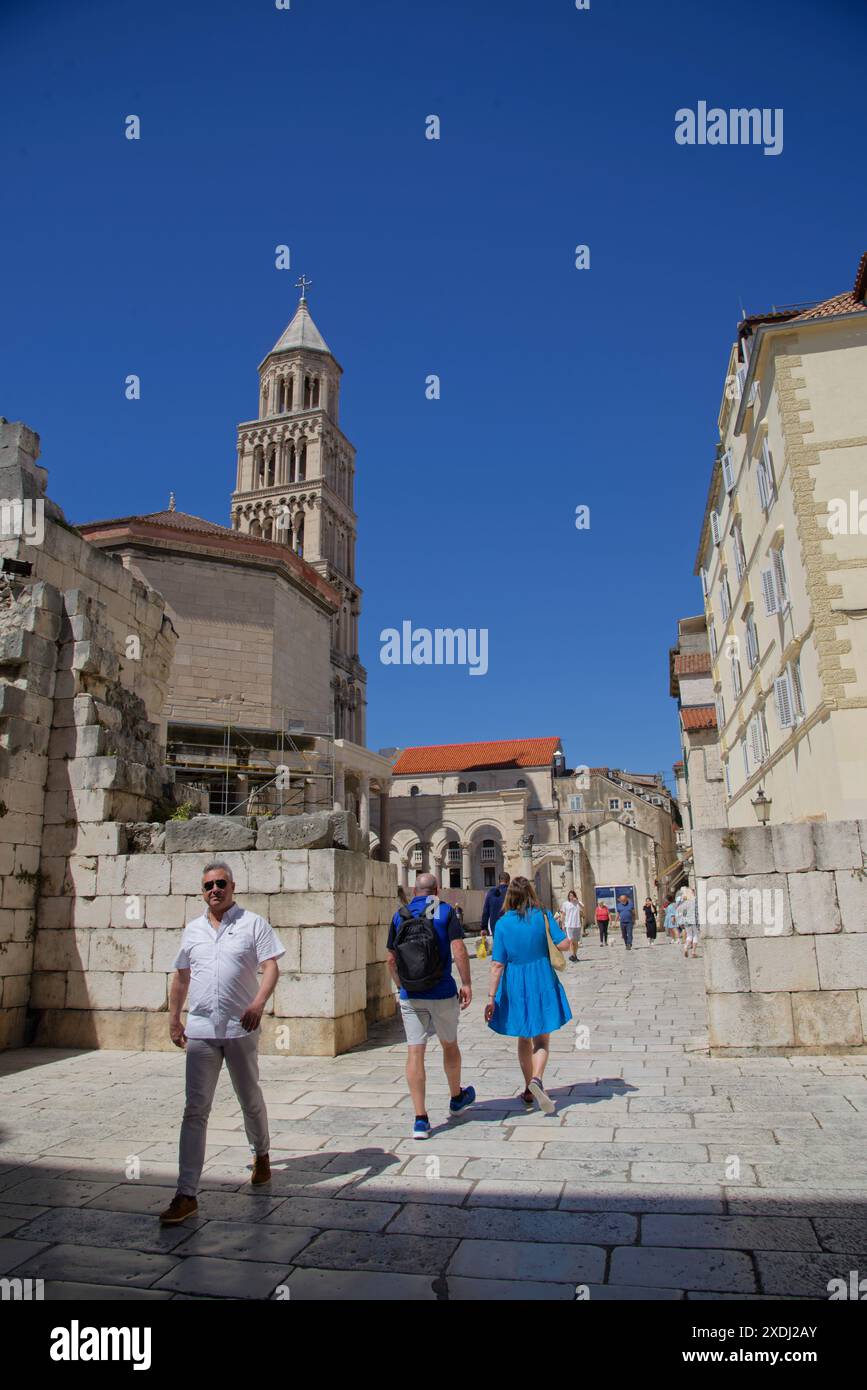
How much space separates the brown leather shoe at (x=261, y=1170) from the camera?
Answer: 431 centimetres

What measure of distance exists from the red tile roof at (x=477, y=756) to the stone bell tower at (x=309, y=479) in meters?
10.8

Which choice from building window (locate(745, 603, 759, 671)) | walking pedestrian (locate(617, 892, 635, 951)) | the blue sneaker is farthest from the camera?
building window (locate(745, 603, 759, 671))

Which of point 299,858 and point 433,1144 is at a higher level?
point 299,858

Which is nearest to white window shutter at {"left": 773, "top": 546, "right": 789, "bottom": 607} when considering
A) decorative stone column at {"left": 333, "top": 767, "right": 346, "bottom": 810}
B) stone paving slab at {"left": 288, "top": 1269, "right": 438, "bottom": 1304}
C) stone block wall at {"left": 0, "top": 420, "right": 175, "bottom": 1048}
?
stone block wall at {"left": 0, "top": 420, "right": 175, "bottom": 1048}

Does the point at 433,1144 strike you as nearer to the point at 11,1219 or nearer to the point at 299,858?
the point at 11,1219

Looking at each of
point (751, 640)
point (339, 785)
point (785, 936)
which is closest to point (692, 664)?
point (751, 640)

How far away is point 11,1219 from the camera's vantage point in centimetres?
395

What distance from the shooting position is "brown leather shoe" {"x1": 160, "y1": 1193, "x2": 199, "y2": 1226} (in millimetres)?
3799

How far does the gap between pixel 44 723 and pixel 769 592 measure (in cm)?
1630

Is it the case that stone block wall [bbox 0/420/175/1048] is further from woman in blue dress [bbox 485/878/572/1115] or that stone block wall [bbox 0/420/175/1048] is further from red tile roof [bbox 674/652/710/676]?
red tile roof [bbox 674/652/710/676]

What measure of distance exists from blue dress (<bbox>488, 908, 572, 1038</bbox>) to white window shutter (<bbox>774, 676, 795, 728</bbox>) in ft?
47.1

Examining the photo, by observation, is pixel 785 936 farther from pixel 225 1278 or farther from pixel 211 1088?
pixel 225 1278
